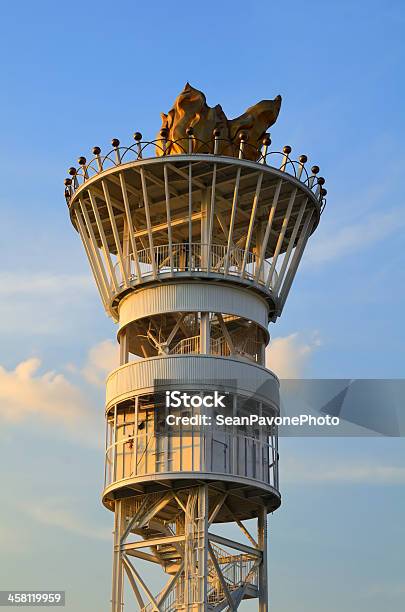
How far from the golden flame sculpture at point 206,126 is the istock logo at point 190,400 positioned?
38.5 ft

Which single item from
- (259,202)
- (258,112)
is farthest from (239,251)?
(258,112)

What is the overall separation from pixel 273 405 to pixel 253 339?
13.6ft

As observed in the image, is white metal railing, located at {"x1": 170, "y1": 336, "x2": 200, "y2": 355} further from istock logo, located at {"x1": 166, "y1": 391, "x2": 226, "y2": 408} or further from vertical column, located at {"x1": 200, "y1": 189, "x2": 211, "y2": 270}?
vertical column, located at {"x1": 200, "y1": 189, "x2": 211, "y2": 270}

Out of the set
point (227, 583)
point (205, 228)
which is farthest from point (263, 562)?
point (205, 228)

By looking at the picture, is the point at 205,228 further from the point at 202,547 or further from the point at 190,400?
the point at 202,547

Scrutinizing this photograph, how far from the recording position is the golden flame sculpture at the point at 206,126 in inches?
2366

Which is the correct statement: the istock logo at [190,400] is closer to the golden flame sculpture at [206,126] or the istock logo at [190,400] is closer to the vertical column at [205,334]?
the vertical column at [205,334]

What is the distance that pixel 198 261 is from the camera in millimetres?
60312

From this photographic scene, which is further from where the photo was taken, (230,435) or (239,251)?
(239,251)

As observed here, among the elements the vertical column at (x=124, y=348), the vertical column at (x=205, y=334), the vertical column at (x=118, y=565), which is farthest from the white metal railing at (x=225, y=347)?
the vertical column at (x=118, y=565)

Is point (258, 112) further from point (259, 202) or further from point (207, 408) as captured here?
point (207, 408)

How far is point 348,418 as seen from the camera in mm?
57344

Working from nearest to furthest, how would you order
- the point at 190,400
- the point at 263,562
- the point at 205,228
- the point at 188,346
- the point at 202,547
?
the point at 202,547
the point at 190,400
the point at 263,562
the point at 205,228
the point at 188,346

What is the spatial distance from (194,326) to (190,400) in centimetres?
566
